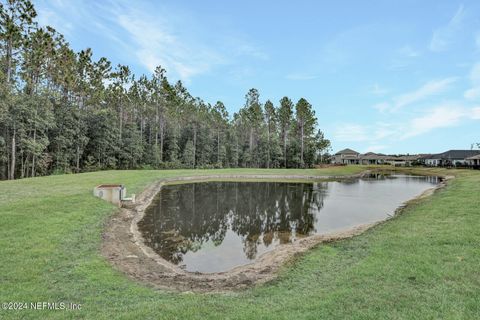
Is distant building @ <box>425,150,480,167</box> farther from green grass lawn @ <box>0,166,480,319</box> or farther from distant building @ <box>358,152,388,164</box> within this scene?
green grass lawn @ <box>0,166,480,319</box>

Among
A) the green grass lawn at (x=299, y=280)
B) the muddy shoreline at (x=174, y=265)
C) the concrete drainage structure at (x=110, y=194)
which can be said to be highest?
the concrete drainage structure at (x=110, y=194)

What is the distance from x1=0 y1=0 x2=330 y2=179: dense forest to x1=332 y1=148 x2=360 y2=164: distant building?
26.8 m

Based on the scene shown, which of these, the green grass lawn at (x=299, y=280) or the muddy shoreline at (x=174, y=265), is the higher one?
the green grass lawn at (x=299, y=280)

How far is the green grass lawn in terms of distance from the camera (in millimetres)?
4457

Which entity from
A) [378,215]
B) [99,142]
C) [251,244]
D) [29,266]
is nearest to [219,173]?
[99,142]

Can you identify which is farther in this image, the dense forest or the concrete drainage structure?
the dense forest

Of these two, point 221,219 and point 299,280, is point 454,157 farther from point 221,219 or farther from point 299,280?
point 299,280

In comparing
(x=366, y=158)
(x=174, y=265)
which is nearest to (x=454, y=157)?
(x=366, y=158)

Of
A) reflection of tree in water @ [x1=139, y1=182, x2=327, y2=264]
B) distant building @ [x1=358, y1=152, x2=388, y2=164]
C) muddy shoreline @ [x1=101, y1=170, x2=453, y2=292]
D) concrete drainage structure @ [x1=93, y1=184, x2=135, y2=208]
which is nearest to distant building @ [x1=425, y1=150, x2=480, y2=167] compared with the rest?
distant building @ [x1=358, y1=152, x2=388, y2=164]

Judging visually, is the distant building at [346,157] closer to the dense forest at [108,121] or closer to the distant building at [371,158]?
the distant building at [371,158]

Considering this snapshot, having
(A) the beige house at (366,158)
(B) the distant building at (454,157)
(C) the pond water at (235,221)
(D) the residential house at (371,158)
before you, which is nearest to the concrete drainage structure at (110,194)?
(C) the pond water at (235,221)

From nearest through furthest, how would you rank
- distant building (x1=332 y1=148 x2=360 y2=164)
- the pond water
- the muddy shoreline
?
the muddy shoreline < the pond water < distant building (x1=332 y1=148 x2=360 y2=164)

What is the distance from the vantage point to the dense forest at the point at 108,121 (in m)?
25.6

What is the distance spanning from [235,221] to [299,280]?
28.4ft
